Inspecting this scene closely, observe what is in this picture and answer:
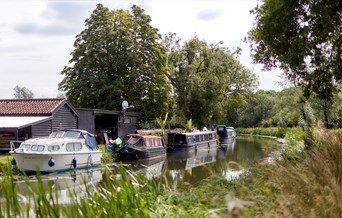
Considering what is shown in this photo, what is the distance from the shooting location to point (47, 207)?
378cm

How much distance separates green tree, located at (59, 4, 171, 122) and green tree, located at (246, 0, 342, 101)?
2070 centimetres

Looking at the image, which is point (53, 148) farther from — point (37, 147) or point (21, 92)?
point (21, 92)

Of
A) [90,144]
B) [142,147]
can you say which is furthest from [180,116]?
[90,144]

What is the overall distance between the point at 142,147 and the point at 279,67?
1388 cm

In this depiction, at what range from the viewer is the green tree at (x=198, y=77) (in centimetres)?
4159

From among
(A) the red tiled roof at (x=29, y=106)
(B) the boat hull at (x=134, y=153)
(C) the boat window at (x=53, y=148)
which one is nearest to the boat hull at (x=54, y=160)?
(C) the boat window at (x=53, y=148)

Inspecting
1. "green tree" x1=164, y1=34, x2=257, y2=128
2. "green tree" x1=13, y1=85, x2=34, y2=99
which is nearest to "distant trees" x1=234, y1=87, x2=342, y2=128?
"green tree" x1=164, y1=34, x2=257, y2=128

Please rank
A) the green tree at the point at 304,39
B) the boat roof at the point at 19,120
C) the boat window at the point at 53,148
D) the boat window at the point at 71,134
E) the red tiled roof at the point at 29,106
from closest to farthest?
the green tree at the point at 304,39 < the boat window at the point at 53,148 < the boat window at the point at 71,134 < the boat roof at the point at 19,120 < the red tiled roof at the point at 29,106

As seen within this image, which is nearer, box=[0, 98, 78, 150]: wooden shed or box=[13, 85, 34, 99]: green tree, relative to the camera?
box=[0, 98, 78, 150]: wooden shed

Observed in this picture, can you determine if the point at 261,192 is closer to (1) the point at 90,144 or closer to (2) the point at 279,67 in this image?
(2) the point at 279,67

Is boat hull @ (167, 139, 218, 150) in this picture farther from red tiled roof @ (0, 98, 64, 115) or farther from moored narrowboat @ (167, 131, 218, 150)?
Result: red tiled roof @ (0, 98, 64, 115)

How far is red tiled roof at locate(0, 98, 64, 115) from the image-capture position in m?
25.1

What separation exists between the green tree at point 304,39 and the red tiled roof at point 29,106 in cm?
1447

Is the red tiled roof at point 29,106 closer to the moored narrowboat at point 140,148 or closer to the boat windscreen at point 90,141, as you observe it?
the boat windscreen at point 90,141
